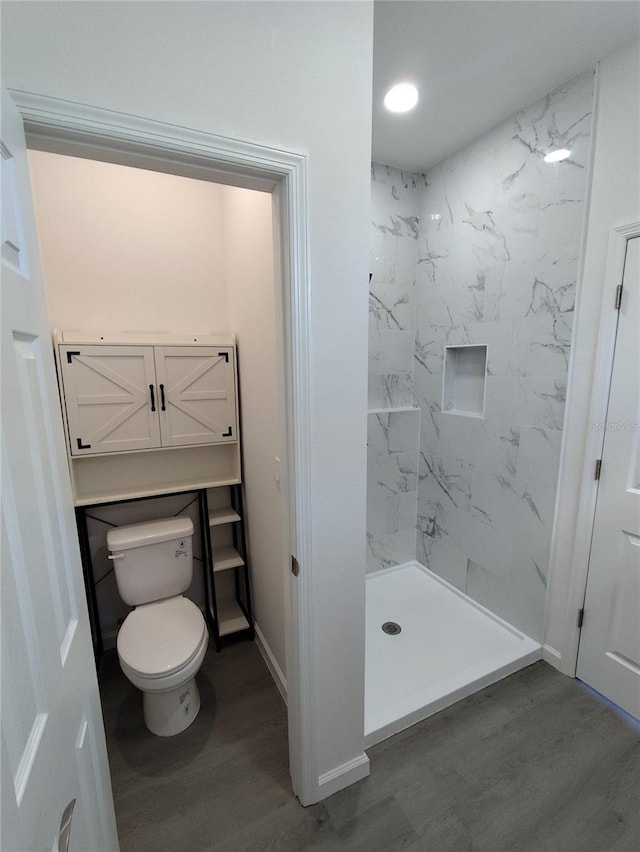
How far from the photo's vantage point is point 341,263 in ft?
3.69

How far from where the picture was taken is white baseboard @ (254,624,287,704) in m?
1.86

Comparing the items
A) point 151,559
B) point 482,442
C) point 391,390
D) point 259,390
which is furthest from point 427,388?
point 151,559

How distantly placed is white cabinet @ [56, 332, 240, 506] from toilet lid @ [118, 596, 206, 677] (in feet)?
1.97

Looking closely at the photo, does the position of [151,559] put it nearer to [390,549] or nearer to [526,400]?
[390,549]

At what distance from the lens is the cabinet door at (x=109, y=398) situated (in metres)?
1.79

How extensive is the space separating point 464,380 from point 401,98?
1556mm

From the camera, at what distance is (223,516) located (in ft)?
7.43

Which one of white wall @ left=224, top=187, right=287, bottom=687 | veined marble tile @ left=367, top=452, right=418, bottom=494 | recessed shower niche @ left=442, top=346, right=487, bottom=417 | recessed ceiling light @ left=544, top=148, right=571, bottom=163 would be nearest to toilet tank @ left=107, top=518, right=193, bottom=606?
white wall @ left=224, top=187, right=287, bottom=687

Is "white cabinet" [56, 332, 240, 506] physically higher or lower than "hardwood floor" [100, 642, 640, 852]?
higher

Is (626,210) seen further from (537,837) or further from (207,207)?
(537,837)

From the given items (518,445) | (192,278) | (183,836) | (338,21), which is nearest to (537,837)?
(183,836)

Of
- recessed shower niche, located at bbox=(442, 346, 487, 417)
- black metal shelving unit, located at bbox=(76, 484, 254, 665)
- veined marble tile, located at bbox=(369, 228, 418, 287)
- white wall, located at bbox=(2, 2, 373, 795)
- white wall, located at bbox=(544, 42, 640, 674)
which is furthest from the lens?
veined marble tile, located at bbox=(369, 228, 418, 287)

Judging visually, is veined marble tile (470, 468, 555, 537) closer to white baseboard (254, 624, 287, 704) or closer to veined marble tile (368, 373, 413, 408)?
veined marble tile (368, 373, 413, 408)

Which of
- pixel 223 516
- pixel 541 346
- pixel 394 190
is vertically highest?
pixel 394 190
